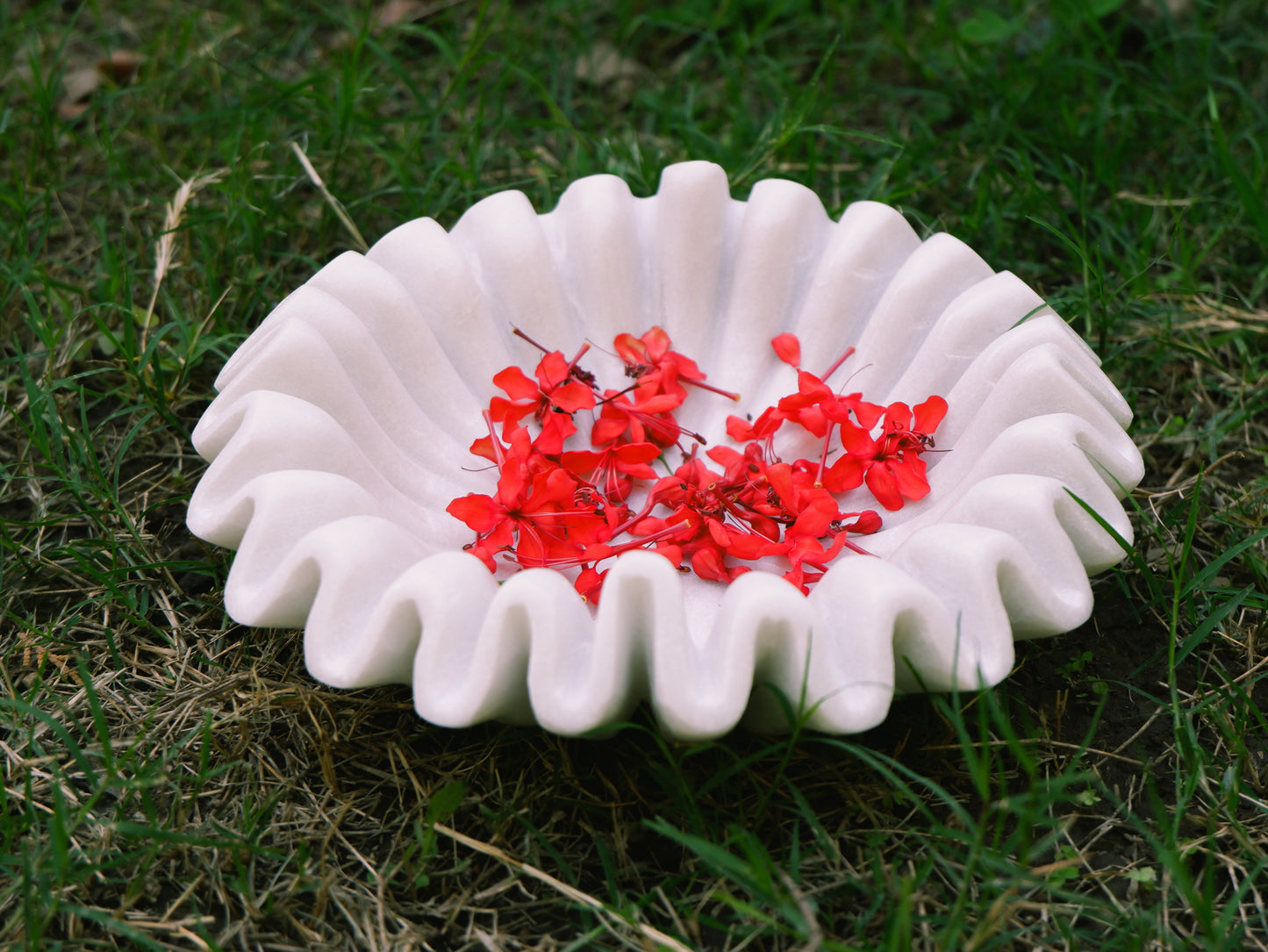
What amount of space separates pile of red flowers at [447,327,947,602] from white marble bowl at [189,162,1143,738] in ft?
0.17

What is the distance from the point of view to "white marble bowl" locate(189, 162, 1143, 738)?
4.51ft

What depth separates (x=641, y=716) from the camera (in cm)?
168

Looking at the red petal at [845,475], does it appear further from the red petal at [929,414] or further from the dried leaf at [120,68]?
the dried leaf at [120,68]

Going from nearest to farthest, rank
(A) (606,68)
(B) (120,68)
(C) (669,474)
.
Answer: (C) (669,474)
(B) (120,68)
(A) (606,68)

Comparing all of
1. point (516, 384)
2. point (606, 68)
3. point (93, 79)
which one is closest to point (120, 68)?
point (93, 79)

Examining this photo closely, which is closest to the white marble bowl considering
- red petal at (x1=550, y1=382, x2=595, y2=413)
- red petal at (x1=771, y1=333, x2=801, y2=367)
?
red petal at (x1=771, y1=333, x2=801, y2=367)

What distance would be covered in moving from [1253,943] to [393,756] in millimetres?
1117

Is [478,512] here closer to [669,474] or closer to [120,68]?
[669,474]

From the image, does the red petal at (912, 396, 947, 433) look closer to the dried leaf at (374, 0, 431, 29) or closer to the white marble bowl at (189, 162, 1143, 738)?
the white marble bowl at (189, 162, 1143, 738)

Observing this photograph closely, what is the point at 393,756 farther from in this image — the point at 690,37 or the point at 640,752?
the point at 690,37

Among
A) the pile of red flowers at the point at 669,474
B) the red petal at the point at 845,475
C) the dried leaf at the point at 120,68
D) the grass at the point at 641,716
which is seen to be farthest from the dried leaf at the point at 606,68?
the red petal at the point at 845,475

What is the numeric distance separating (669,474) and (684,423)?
10 cm

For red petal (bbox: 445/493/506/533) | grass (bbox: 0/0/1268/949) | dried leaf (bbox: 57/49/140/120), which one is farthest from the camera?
dried leaf (bbox: 57/49/140/120)

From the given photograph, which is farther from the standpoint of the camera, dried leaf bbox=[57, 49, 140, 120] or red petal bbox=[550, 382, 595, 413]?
dried leaf bbox=[57, 49, 140, 120]
